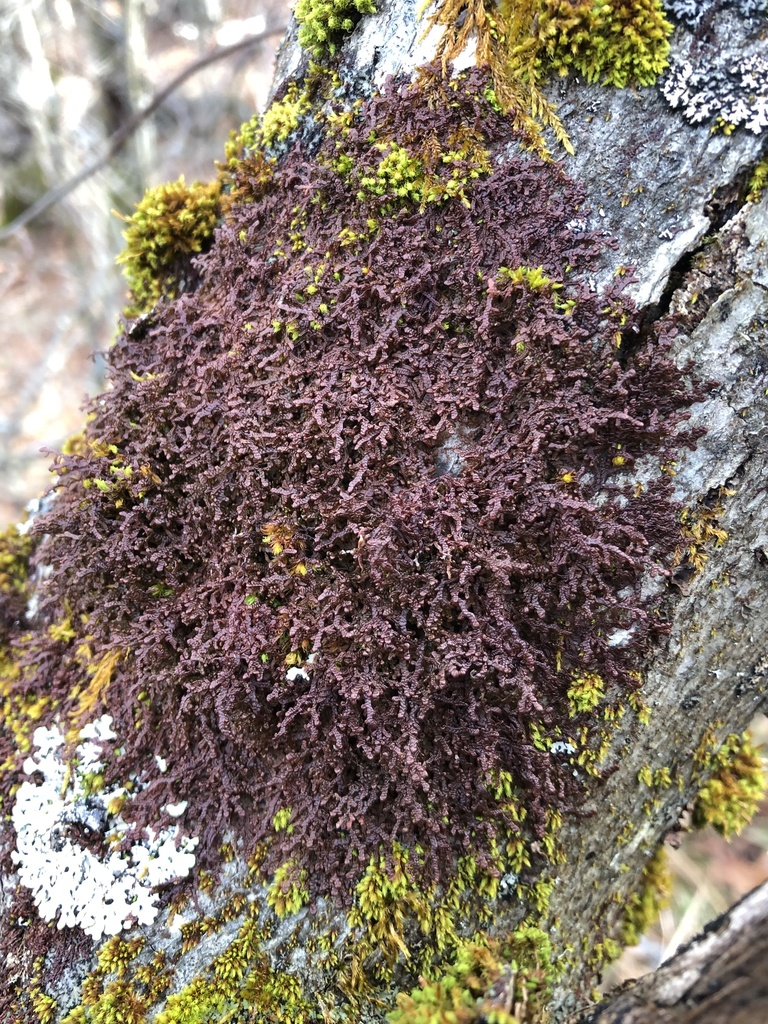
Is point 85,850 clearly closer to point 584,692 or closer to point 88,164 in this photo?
point 584,692

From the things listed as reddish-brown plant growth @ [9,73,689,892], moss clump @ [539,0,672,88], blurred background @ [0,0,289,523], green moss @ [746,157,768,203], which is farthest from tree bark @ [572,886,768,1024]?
blurred background @ [0,0,289,523]

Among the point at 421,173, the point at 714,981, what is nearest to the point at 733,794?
the point at 714,981

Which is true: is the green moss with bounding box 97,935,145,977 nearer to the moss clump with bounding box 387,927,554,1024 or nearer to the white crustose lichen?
the white crustose lichen

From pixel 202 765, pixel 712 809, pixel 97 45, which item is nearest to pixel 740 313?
pixel 712 809

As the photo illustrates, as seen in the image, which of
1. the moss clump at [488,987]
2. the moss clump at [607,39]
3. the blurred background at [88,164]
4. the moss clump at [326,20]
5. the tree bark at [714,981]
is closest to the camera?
the tree bark at [714,981]

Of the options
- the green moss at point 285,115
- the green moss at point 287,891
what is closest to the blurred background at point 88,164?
the green moss at point 287,891

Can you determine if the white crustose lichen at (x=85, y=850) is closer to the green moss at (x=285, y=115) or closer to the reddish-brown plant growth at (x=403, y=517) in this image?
the reddish-brown plant growth at (x=403, y=517)
